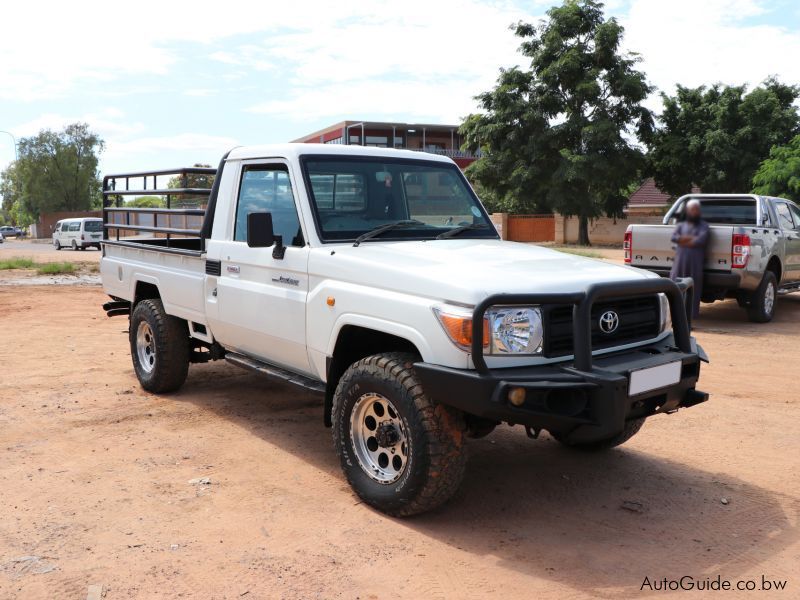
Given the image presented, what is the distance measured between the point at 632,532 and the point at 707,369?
4.60m

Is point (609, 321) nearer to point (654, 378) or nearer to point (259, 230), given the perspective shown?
point (654, 378)

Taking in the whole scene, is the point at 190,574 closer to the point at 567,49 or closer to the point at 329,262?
the point at 329,262

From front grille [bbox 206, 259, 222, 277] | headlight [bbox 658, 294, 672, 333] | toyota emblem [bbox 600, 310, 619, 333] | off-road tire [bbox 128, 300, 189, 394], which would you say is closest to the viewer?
toyota emblem [bbox 600, 310, 619, 333]

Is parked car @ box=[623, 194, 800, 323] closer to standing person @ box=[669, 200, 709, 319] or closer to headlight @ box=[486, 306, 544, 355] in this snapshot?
standing person @ box=[669, 200, 709, 319]

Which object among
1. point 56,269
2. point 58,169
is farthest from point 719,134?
point 58,169

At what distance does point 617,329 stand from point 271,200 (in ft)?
8.20

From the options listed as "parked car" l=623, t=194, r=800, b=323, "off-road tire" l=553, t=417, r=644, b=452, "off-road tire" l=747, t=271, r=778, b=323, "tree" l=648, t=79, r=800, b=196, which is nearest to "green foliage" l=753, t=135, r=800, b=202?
"tree" l=648, t=79, r=800, b=196

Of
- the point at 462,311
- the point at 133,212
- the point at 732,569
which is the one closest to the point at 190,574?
the point at 462,311

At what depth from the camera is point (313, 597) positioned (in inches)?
130

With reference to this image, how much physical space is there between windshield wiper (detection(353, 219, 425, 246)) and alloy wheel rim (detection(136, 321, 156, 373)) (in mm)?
2848

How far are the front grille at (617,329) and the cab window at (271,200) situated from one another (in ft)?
5.83

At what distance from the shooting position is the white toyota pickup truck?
368 centimetres

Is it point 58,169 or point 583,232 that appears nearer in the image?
point 583,232

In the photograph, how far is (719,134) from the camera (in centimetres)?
3394
